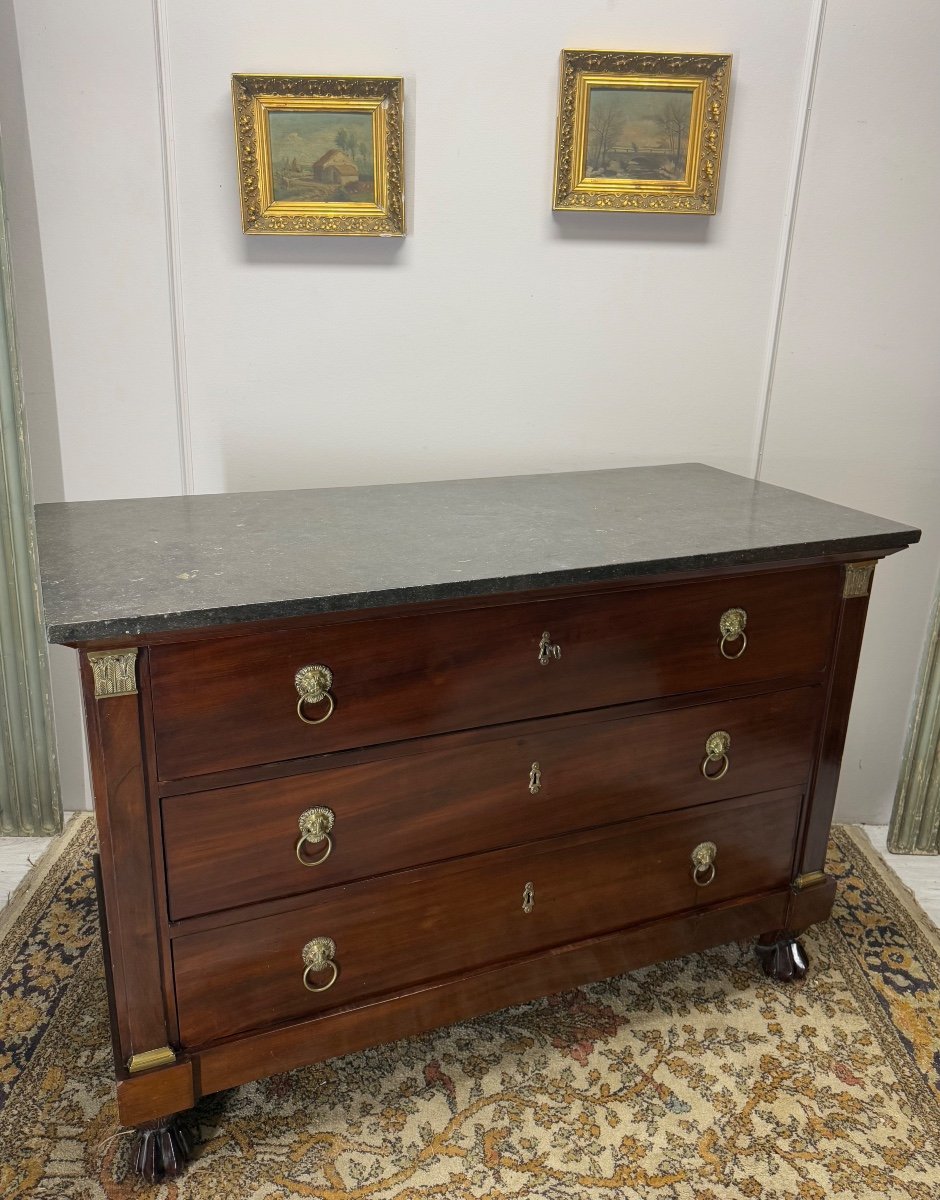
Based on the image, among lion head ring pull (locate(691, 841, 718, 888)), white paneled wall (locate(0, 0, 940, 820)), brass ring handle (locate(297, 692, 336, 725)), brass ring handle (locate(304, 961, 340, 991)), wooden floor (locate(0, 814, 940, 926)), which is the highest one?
white paneled wall (locate(0, 0, 940, 820))

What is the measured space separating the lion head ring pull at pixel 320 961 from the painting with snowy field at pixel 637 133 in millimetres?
1804

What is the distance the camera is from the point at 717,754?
1.98 m

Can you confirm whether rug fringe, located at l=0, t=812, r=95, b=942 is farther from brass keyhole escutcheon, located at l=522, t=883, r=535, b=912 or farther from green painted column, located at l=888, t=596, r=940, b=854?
green painted column, located at l=888, t=596, r=940, b=854

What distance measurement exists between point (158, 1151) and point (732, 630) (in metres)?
1.42

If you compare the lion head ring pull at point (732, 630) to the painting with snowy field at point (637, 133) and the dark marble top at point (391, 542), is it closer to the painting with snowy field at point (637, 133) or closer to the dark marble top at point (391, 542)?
the dark marble top at point (391, 542)

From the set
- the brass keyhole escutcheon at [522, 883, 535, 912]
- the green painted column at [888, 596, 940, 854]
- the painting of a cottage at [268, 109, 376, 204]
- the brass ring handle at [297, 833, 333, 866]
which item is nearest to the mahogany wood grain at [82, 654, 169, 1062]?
the brass ring handle at [297, 833, 333, 866]

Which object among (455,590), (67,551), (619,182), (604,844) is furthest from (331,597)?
(619,182)

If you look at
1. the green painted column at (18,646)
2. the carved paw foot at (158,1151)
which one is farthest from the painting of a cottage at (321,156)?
the carved paw foot at (158,1151)

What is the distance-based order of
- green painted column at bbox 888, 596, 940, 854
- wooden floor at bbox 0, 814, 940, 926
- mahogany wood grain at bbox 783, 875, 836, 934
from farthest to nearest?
green painted column at bbox 888, 596, 940, 854, wooden floor at bbox 0, 814, 940, 926, mahogany wood grain at bbox 783, 875, 836, 934

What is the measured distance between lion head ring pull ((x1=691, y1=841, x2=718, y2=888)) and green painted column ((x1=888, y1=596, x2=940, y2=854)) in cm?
107

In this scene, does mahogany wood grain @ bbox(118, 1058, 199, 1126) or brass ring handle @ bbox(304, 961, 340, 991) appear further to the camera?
brass ring handle @ bbox(304, 961, 340, 991)

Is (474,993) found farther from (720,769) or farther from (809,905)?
(809,905)

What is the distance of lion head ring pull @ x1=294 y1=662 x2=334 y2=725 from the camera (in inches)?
61.1

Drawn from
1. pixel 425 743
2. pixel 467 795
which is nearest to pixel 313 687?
pixel 425 743
